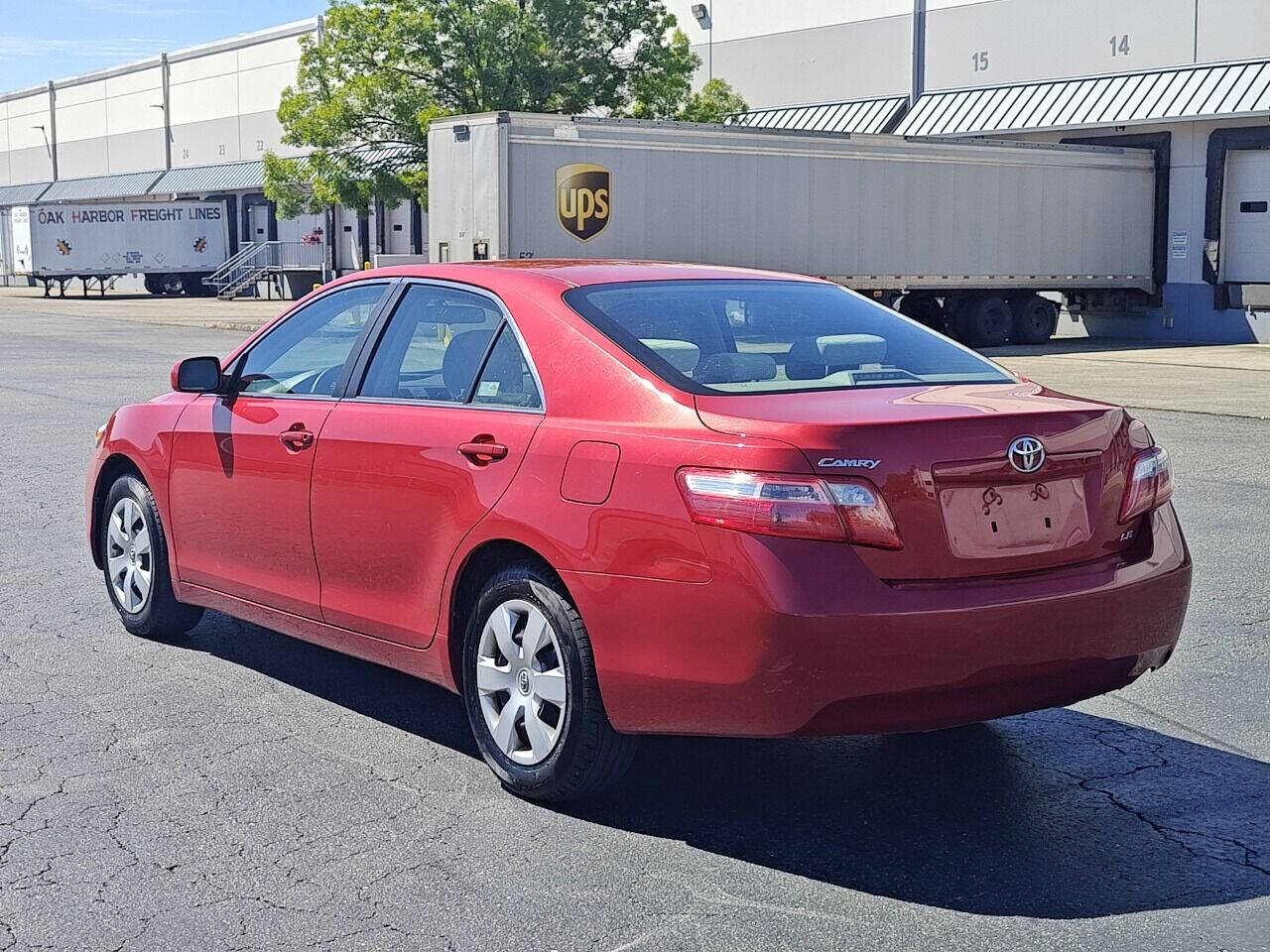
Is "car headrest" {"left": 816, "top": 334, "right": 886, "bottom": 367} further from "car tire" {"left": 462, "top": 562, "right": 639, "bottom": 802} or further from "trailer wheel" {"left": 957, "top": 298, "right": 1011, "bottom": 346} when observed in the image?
"trailer wheel" {"left": 957, "top": 298, "right": 1011, "bottom": 346}

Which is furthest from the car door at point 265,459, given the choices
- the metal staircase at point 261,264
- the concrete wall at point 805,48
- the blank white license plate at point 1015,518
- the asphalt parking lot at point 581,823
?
the metal staircase at point 261,264

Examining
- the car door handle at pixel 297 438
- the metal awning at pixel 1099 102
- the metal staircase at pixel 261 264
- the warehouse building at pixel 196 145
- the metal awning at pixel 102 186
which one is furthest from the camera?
the metal awning at pixel 102 186

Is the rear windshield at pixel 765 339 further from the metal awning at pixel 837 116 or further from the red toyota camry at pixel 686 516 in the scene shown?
the metal awning at pixel 837 116

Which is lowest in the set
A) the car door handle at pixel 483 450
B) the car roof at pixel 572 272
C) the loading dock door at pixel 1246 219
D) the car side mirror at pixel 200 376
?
the car door handle at pixel 483 450

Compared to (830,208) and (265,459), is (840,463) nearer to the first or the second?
(265,459)

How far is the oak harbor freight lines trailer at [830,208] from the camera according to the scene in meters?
24.7

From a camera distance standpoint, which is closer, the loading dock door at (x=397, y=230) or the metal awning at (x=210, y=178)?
the loading dock door at (x=397, y=230)

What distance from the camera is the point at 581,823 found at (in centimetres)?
459

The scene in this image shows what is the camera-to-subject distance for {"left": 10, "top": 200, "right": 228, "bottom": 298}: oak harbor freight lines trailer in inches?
2217

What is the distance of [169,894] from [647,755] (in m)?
1.70

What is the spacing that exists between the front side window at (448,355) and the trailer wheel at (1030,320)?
26944 mm

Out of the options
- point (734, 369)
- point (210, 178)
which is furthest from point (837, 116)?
point (734, 369)

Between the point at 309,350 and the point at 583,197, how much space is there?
1935 cm

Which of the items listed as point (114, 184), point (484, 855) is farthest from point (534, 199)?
point (114, 184)
